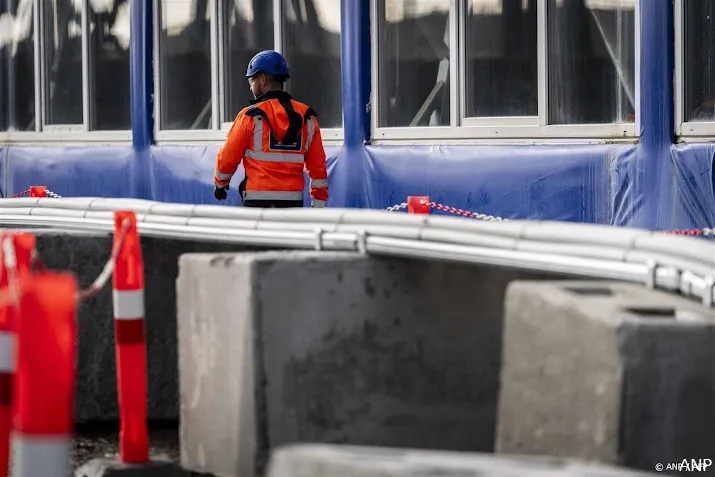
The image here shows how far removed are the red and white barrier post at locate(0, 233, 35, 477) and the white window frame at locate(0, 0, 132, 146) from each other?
10.5 metres

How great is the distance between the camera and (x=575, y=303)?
5.14 metres

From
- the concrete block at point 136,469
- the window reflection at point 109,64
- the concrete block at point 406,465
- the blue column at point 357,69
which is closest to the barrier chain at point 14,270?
the concrete block at point 136,469

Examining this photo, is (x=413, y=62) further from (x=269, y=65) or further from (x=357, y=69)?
(x=269, y=65)

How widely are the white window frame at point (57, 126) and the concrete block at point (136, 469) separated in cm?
1048

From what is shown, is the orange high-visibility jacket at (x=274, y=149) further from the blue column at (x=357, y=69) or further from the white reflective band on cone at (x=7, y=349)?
the white reflective band on cone at (x=7, y=349)

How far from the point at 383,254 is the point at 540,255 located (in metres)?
0.89

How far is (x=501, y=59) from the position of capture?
482 inches

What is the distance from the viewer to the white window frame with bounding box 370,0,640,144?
36.3 feet

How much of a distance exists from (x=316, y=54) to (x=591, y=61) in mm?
3512

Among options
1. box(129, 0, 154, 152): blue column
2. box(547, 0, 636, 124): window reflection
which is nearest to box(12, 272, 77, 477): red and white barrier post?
box(547, 0, 636, 124): window reflection

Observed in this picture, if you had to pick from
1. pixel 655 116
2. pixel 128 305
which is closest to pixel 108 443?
pixel 128 305

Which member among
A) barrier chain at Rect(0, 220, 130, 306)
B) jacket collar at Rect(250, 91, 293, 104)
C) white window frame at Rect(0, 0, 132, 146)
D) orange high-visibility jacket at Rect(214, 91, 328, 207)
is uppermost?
white window frame at Rect(0, 0, 132, 146)

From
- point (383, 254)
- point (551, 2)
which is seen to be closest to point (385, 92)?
point (551, 2)

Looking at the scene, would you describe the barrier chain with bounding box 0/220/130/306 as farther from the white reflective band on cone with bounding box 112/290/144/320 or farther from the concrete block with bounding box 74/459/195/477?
the concrete block with bounding box 74/459/195/477
